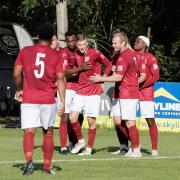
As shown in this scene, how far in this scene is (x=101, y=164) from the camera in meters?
12.7

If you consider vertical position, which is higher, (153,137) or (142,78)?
(142,78)

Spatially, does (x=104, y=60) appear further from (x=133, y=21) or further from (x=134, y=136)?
(x=133, y=21)

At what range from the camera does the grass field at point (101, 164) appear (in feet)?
37.0

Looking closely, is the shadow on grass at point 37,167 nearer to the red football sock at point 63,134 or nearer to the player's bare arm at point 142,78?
the red football sock at point 63,134

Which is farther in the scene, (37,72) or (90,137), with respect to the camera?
(90,137)

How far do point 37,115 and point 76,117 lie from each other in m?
3.41

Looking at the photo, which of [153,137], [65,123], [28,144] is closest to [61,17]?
[65,123]

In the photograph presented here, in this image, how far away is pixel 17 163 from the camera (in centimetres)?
1263

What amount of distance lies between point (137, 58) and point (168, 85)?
24.3ft

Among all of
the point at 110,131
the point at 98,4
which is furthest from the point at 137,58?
the point at 98,4

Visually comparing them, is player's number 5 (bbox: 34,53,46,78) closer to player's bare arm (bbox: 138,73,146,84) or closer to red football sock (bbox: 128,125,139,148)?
red football sock (bbox: 128,125,139,148)

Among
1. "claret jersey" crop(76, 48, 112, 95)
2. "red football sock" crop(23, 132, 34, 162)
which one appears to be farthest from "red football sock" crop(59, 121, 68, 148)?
"red football sock" crop(23, 132, 34, 162)

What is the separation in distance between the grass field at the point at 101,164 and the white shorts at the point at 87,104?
2.45 feet

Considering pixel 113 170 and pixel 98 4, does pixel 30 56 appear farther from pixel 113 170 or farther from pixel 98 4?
pixel 98 4
